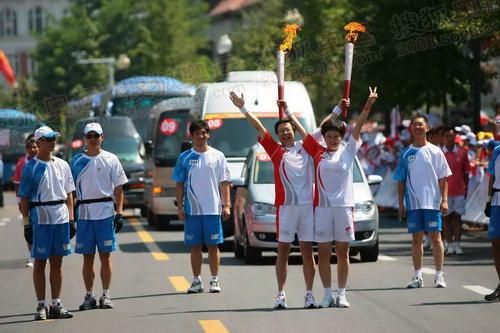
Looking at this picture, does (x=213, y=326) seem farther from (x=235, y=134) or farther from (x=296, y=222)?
(x=235, y=134)

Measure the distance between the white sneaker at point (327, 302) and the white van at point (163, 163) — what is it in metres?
12.7

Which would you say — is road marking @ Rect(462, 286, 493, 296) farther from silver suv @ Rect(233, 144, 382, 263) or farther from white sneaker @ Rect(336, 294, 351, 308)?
silver suv @ Rect(233, 144, 382, 263)

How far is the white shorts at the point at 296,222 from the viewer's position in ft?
44.2

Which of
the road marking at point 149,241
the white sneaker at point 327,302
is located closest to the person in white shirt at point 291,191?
the white sneaker at point 327,302

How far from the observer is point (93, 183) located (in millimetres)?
13969

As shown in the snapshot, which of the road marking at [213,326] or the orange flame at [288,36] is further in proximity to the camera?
the orange flame at [288,36]

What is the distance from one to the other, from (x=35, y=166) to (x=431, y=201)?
4.82 meters

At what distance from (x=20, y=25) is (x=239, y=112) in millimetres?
117619

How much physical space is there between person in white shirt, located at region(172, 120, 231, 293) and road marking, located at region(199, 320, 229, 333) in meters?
2.59

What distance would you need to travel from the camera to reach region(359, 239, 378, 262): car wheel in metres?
19.0

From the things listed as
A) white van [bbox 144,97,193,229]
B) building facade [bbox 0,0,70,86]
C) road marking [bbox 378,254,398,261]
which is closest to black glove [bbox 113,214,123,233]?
road marking [bbox 378,254,398,261]

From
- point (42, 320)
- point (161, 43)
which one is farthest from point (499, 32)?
point (161, 43)

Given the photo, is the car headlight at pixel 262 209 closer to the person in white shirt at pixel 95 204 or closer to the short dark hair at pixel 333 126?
the person in white shirt at pixel 95 204

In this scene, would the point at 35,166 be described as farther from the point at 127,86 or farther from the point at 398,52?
the point at 127,86
